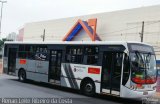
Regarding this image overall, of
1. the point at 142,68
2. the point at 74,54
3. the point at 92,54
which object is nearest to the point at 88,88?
the point at 92,54

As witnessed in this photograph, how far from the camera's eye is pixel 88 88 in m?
16.2

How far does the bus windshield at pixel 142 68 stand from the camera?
14141 mm

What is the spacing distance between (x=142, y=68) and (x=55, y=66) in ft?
19.3

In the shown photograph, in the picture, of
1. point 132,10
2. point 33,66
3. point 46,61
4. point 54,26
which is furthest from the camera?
point 54,26

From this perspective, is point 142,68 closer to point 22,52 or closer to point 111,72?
point 111,72

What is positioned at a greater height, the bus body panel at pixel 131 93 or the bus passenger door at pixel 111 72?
the bus passenger door at pixel 111 72

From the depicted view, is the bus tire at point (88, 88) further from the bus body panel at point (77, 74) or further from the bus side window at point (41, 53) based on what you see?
the bus side window at point (41, 53)

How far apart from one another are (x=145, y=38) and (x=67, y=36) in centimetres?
1320

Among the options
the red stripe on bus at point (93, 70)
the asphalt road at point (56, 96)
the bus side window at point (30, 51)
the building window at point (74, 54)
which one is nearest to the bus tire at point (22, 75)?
the bus side window at point (30, 51)

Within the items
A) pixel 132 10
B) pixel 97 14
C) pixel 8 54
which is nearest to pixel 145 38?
pixel 132 10

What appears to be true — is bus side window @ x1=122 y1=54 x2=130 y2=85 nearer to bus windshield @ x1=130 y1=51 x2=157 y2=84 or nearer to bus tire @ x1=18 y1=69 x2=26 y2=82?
bus windshield @ x1=130 y1=51 x2=157 y2=84

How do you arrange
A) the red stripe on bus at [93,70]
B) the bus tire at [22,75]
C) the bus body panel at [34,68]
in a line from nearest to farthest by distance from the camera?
the red stripe on bus at [93,70] → the bus body panel at [34,68] → the bus tire at [22,75]

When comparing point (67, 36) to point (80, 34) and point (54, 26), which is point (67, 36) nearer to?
point (80, 34)

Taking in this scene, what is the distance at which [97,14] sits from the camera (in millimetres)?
43875
